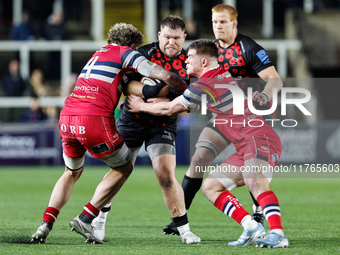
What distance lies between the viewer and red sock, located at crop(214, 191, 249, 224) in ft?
16.7

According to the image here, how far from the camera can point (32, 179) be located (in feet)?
39.4

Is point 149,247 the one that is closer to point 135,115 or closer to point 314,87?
point 135,115

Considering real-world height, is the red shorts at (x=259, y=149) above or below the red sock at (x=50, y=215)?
above

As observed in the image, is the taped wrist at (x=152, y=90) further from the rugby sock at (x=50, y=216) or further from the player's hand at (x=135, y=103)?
the rugby sock at (x=50, y=216)

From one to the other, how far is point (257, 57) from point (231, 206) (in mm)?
1519

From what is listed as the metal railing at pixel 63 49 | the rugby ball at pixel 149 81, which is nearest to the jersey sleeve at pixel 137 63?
the rugby ball at pixel 149 81

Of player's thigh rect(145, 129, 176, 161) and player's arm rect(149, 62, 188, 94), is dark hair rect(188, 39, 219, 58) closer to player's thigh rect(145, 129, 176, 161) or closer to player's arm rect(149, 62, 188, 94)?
player's arm rect(149, 62, 188, 94)

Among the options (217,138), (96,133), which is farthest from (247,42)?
(96,133)

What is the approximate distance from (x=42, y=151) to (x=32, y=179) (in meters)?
2.39

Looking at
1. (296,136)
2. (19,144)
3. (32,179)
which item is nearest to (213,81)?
(32,179)

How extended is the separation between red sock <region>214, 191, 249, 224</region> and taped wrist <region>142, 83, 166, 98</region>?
110 centimetres

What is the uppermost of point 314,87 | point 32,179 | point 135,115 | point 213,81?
point 213,81

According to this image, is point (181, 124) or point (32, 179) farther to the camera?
point (181, 124)

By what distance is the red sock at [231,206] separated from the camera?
16.7ft
